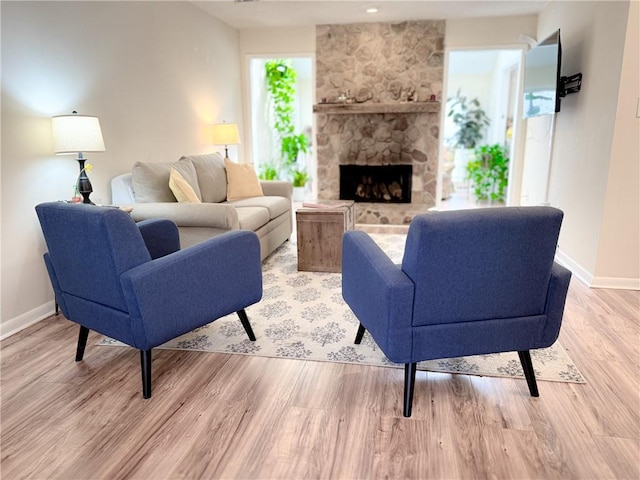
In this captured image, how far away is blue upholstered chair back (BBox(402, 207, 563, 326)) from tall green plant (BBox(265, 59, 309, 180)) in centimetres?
605

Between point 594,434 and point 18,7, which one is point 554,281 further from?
point 18,7

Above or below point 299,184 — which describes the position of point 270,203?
above

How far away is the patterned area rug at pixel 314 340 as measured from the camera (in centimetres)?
215

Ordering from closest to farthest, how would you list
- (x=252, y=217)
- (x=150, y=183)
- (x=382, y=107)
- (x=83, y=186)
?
(x=83, y=186), (x=150, y=183), (x=252, y=217), (x=382, y=107)

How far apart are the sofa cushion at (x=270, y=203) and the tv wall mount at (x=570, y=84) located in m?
2.69

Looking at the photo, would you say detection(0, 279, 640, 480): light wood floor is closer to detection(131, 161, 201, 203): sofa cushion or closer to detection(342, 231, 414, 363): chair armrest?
detection(342, 231, 414, 363): chair armrest

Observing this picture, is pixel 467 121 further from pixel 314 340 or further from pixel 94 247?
pixel 94 247

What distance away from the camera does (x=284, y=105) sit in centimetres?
755

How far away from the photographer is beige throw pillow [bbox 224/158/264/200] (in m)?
4.40

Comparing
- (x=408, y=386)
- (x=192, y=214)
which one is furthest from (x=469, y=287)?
(x=192, y=214)

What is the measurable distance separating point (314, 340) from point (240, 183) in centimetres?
243

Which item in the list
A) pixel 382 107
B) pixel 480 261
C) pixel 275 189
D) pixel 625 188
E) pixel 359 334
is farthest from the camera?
pixel 382 107

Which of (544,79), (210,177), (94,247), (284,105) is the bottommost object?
(94,247)

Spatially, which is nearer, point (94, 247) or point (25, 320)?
point (94, 247)
